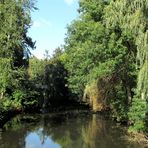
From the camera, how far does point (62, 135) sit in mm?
29469

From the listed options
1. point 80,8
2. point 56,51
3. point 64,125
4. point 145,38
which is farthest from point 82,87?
point 56,51

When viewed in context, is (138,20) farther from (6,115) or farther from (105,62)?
(6,115)

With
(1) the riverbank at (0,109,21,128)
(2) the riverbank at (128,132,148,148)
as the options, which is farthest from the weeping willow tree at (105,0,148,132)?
(1) the riverbank at (0,109,21,128)

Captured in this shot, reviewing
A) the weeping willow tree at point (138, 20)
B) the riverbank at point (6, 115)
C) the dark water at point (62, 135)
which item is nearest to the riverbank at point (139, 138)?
the dark water at point (62, 135)

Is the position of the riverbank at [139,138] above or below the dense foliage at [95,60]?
below

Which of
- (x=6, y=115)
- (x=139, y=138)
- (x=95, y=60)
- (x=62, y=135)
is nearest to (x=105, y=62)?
(x=95, y=60)

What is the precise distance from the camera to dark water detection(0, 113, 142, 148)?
25297 mm

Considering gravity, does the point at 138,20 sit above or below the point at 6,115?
above

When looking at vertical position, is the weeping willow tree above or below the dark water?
above

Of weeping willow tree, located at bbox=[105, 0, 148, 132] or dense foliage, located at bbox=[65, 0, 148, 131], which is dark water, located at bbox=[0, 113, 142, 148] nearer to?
dense foliage, located at bbox=[65, 0, 148, 131]

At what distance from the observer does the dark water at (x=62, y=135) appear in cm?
2530

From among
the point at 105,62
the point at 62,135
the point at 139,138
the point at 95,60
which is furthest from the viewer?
the point at 95,60

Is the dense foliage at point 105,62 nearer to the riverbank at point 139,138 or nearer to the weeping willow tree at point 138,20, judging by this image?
the riverbank at point 139,138

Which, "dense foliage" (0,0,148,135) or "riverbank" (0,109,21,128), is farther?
"riverbank" (0,109,21,128)
